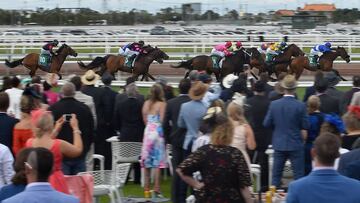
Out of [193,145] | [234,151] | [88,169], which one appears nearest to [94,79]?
[88,169]

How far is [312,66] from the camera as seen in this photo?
2450 centimetres

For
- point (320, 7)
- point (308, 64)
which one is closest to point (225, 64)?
point (308, 64)

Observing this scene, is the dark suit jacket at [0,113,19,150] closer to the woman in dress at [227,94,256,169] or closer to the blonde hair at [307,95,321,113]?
the woman in dress at [227,94,256,169]

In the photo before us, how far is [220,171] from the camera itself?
596 centimetres

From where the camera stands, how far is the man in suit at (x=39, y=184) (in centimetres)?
466

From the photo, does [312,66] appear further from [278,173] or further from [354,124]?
[354,124]

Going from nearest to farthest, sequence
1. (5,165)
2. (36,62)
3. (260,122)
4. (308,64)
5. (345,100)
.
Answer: (5,165), (260,122), (345,100), (308,64), (36,62)

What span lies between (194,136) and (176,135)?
0.27 meters

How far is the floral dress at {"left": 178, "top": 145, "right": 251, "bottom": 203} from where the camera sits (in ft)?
19.5

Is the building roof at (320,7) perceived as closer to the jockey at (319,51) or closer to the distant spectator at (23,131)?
the jockey at (319,51)

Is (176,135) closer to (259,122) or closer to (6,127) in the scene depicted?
(259,122)

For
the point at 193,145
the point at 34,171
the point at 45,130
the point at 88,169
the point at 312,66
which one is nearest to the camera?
the point at 34,171

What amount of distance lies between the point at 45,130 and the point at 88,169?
2853 mm

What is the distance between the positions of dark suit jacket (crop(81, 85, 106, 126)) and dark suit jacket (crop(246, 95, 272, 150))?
2166 millimetres
